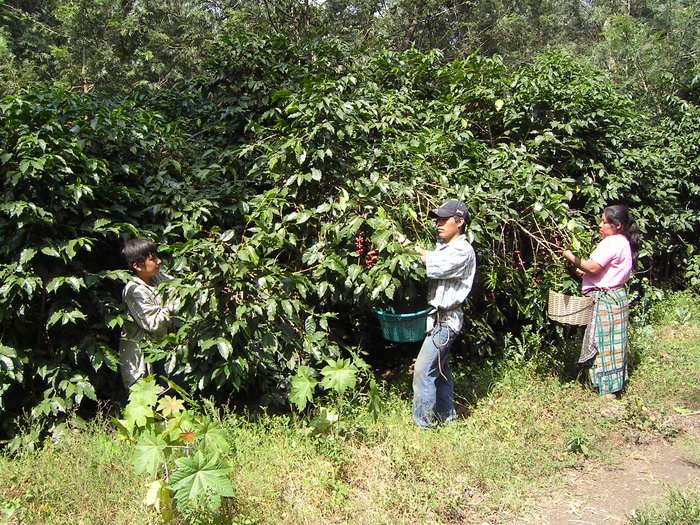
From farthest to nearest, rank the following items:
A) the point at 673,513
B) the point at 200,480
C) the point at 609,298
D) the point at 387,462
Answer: the point at 609,298 < the point at 387,462 < the point at 673,513 < the point at 200,480

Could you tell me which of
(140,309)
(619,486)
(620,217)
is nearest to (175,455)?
(140,309)

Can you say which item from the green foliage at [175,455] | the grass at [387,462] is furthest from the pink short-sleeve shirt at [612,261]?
the green foliage at [175,455]

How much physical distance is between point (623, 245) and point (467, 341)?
150cm

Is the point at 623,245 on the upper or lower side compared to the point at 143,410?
upper

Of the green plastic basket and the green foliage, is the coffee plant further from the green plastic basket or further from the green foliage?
the green foliage

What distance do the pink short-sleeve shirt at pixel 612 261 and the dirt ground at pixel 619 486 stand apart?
1.16m

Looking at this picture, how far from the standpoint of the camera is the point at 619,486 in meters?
3.49

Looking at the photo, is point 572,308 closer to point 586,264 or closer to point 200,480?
point 586,264

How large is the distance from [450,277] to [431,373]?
650 mm

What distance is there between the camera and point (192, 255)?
3578mm

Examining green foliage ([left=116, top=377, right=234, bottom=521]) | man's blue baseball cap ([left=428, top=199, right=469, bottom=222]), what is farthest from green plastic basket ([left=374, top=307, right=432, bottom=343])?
green foliage ([left=116, top=377, right=234, bottom=521])

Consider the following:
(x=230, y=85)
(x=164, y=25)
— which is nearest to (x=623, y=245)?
(x=230, y=85)

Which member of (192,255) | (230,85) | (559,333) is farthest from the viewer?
(230,85)

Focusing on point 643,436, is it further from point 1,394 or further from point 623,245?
point 1,394
